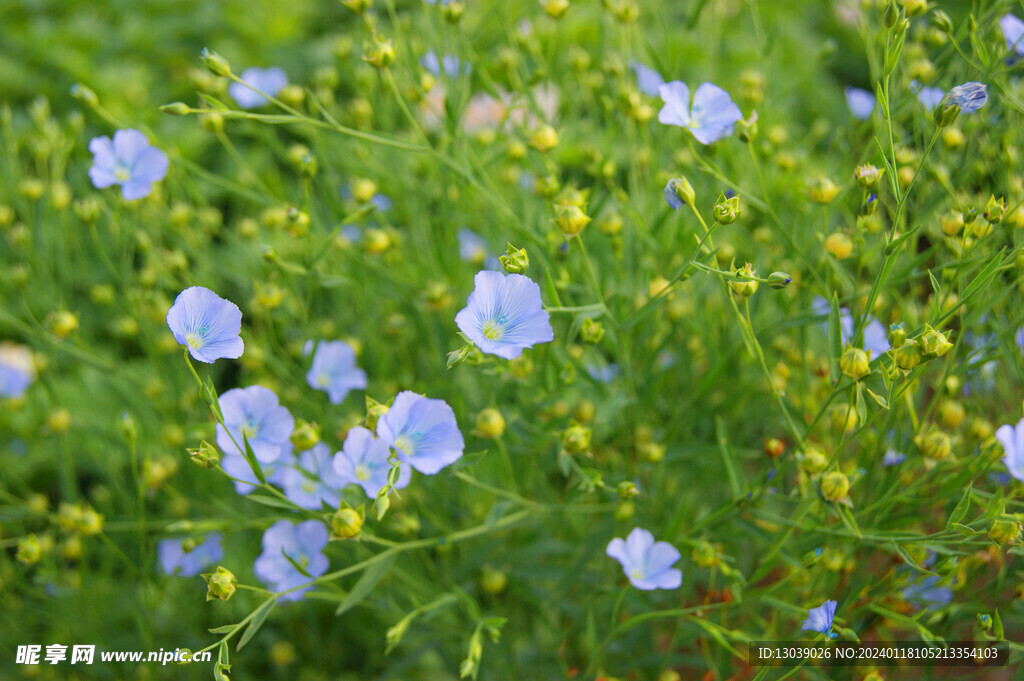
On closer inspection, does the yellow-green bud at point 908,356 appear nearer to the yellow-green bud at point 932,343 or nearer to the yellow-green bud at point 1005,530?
the yellow-green bud at point 932,343

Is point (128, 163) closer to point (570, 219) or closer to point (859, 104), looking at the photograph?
point (570, 219)

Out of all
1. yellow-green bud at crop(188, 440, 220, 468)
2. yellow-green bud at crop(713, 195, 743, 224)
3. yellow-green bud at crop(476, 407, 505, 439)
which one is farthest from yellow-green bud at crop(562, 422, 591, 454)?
yellow-green bud at crop(188, 440, 220, 468)

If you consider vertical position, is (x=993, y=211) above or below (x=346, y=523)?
above

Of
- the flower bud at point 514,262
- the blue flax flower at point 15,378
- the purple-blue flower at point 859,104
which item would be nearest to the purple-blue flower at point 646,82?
the purple-blue flower at point 859,104

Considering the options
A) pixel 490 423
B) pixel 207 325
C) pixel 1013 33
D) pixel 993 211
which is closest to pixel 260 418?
pixel 207 325

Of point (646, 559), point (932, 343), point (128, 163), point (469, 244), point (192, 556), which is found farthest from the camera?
point (469, 244)

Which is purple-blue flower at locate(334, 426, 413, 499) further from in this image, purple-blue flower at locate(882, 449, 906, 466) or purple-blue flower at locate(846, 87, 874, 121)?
purple-blue flower at locate(846, 87, 874, 121)
